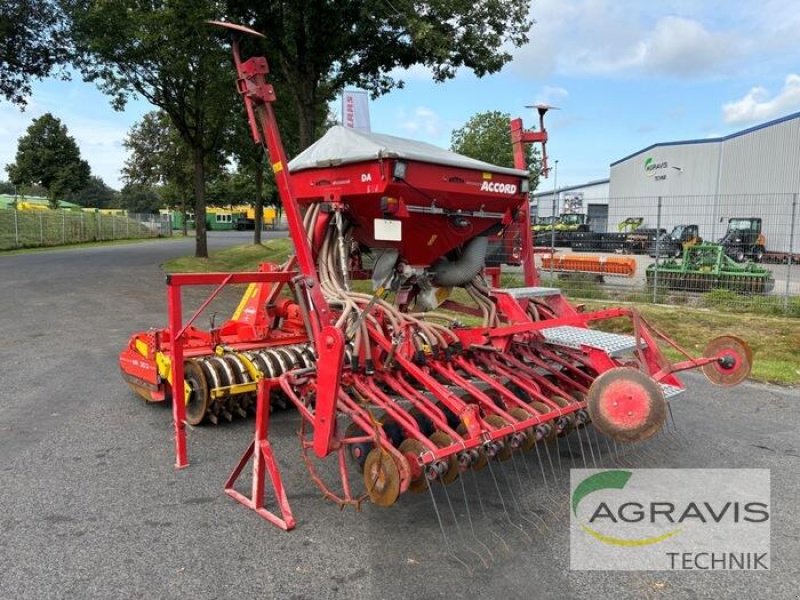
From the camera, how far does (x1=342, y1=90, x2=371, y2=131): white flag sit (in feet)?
33.6

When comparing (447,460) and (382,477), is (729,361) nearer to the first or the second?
(447,460)

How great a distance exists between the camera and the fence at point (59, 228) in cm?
2514

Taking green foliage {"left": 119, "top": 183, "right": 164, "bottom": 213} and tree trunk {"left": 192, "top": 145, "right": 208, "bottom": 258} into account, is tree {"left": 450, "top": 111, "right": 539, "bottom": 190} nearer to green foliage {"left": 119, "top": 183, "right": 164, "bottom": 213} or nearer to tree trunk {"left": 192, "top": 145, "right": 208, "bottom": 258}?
tree trunk {"left": 192, "top": 145, "right": 208, "bottom": 258}

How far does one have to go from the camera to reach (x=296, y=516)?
352 cm

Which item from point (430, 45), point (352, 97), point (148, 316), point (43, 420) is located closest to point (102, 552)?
point (43, 420)

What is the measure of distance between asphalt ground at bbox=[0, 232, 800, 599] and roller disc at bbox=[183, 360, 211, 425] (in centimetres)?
18

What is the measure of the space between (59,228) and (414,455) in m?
30.8

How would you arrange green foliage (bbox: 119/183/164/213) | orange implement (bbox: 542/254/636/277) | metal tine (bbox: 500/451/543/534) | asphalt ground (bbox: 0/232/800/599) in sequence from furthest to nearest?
1. green foliage (bbox: 119/183/164/213)
2. orange implement (bbox: 542/254/636/277)
3. metal tine (bbox: 500/451/543/534)
4. asphalt ground (bbox: 0/232/800/599)

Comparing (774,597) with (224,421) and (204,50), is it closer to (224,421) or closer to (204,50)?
(224,421)

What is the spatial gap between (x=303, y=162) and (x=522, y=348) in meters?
2.14

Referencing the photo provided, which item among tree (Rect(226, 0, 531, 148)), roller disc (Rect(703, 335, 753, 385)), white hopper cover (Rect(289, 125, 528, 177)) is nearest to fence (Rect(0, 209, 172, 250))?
tree (Rect(226, 0, 531, 148))

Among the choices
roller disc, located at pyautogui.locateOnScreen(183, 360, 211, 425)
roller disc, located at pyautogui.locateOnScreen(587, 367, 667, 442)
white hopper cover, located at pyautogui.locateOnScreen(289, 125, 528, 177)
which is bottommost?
roller disc, located at pyautogui.locateOnScreen(183, 360, 211, 425)

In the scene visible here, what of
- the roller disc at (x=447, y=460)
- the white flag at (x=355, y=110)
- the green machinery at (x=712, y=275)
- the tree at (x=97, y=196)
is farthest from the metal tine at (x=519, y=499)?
the tree at (x=97, y=196)

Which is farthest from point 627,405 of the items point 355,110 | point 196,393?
point 355,110
